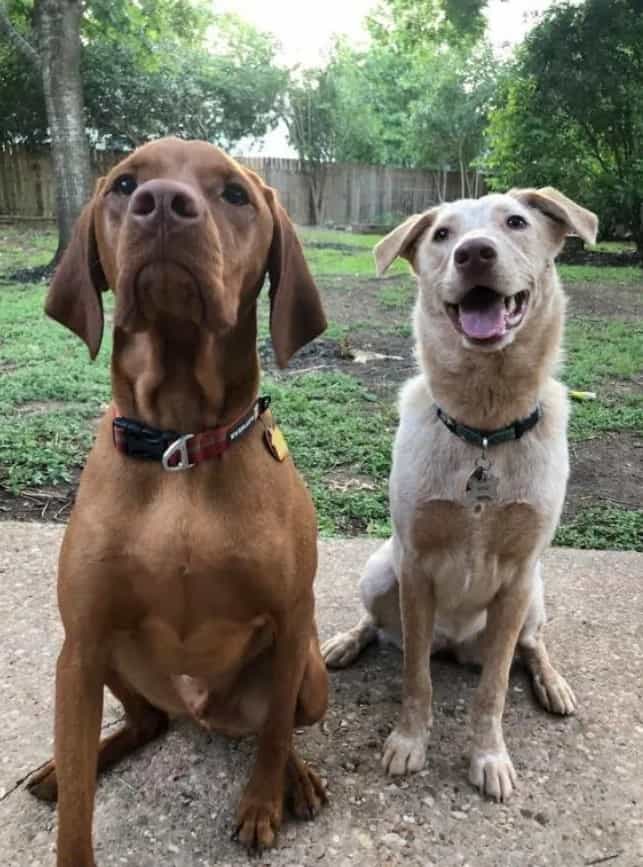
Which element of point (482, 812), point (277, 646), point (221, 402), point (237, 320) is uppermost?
point (237, 320)

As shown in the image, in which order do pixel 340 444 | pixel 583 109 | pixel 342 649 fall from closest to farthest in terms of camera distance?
pixel 342 649
pixel 340 444
pixel 583 109

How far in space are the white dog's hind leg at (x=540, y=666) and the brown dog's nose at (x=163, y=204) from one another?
5.32ft

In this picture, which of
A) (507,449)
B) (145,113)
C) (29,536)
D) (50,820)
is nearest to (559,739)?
(507,449)

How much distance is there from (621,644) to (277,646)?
5.25 feet

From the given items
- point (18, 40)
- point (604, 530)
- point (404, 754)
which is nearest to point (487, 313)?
point (404, 754)

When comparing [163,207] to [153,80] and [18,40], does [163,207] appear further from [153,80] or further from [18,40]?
[153,80]

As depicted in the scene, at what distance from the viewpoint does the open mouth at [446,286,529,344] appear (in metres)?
2.41

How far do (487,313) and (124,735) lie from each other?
1.68 meters

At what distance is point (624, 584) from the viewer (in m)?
3.45

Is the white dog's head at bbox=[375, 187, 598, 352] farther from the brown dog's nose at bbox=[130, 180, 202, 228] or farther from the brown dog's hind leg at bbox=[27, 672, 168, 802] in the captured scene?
the brown dog's hind leg at bbox=[27, 672, 168, 802]

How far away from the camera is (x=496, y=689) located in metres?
2.41

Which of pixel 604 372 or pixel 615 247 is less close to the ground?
pixel 615 247

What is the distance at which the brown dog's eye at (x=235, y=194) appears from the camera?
1.93 m

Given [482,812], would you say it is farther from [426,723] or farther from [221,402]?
[221,402]
